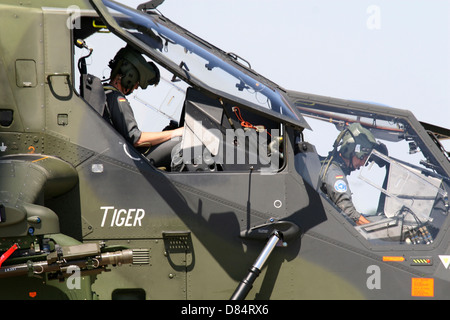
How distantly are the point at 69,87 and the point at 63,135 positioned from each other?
0.40 meters

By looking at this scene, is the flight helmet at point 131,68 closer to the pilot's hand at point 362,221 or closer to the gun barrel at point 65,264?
the gun barrel at point 65,264

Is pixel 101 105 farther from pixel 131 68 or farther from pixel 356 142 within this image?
pixel 356 142

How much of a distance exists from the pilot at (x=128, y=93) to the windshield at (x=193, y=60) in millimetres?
450

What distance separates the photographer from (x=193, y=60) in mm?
5730

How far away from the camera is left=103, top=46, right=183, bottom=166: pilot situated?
599cm

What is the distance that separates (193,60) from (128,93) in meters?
1.00

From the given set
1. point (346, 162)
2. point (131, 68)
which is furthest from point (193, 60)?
point (346, 162)

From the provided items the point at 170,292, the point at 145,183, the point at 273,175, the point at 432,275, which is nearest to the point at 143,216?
the point at 145,183

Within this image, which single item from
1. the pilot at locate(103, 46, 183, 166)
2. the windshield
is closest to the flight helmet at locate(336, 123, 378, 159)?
the windshield

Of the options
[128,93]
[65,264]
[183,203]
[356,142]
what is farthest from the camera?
[128,93]

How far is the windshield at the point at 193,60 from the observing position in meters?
5.43

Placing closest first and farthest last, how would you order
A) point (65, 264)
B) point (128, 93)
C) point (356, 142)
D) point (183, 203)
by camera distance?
1. point (65, 264)
2. point (183, 203)
3. point (356, 142)
4. point (128, 93)

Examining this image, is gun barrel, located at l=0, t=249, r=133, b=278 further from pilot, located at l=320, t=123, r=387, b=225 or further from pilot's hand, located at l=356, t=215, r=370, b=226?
pilot's hand, located at l=356, t=215, r=370, b=226

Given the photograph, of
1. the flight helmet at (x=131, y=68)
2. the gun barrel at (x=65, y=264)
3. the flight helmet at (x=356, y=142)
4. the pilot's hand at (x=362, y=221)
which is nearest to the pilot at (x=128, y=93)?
the flight helmet at (x=131, y=68)
